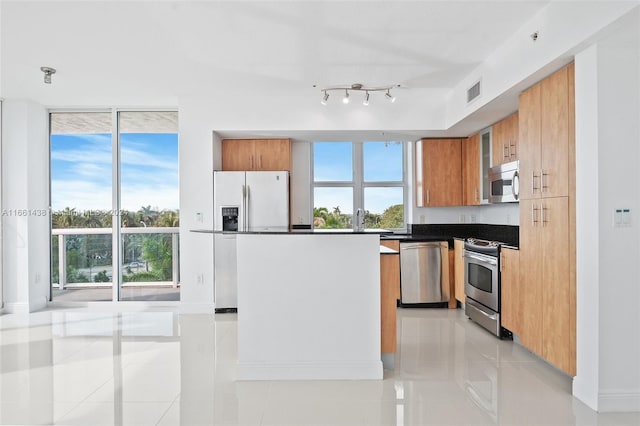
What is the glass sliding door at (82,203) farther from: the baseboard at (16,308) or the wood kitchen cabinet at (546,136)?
the wood kitchen cabinet at (546,136)

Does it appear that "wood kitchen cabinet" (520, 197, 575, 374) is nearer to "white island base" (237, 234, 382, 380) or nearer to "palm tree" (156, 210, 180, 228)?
"white island base" (237, 234, 382, 380)

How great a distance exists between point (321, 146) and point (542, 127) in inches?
133

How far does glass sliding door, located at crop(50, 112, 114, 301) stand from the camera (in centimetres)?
542

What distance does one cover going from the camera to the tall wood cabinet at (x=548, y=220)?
8.91ft

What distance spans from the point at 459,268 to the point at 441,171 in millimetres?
1338

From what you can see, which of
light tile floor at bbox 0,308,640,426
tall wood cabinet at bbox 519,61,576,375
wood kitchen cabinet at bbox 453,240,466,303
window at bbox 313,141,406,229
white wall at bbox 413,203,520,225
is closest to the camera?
light tile floor at bbox 0,308,640,426

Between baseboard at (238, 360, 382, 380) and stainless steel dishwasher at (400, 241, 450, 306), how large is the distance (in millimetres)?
2333

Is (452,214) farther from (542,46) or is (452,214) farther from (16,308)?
(16,308)

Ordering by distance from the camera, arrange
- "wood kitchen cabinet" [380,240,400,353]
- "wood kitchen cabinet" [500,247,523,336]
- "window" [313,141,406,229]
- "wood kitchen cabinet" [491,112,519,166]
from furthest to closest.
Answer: "window" [313,141,406,229]
"wood kitchen cabinet" [491,112,519,166]
"wood kitchen cabinet" [500,247,523,336]
"wood kitchen cabinet" [380,240,400,353]

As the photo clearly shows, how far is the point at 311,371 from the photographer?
2.94 m

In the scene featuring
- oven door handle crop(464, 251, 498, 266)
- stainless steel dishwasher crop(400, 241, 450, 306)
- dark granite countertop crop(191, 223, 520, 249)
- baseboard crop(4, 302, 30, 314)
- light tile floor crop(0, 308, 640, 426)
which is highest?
dark granite countertop crop(191, 223, 520, 249)

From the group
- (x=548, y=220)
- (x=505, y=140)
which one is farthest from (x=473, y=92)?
(x=548, y=220)

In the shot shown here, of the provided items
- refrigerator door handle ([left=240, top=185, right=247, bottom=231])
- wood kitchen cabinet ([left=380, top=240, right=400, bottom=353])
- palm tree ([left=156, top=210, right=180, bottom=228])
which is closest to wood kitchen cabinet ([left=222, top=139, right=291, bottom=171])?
refrigerator door handle ([left=240, top=185, right=247, bottom=231])

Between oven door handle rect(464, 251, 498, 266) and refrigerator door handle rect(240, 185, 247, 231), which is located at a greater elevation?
refrigerator door handle rect(240, 185, 247, 231)
